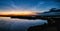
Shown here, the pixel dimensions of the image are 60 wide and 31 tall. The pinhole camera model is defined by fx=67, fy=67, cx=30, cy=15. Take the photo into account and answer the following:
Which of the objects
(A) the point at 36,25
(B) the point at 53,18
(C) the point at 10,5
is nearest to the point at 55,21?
(B) the point at 53,18

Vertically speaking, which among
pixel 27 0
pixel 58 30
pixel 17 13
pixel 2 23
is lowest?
pixel 58 30

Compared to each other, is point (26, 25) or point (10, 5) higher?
point (10, 5)

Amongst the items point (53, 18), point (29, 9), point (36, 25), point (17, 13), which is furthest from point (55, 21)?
point (17, 13)

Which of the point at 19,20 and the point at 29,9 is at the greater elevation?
the point at 29,9

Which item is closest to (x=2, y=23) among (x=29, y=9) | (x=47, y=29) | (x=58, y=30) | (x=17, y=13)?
(x=17, y=13)

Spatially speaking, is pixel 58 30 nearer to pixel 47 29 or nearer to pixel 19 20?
pixel 47 29

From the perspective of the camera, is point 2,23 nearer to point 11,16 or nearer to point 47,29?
point 11,16

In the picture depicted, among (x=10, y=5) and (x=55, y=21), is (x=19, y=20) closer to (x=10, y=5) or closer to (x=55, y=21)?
(x=10, y=5)
